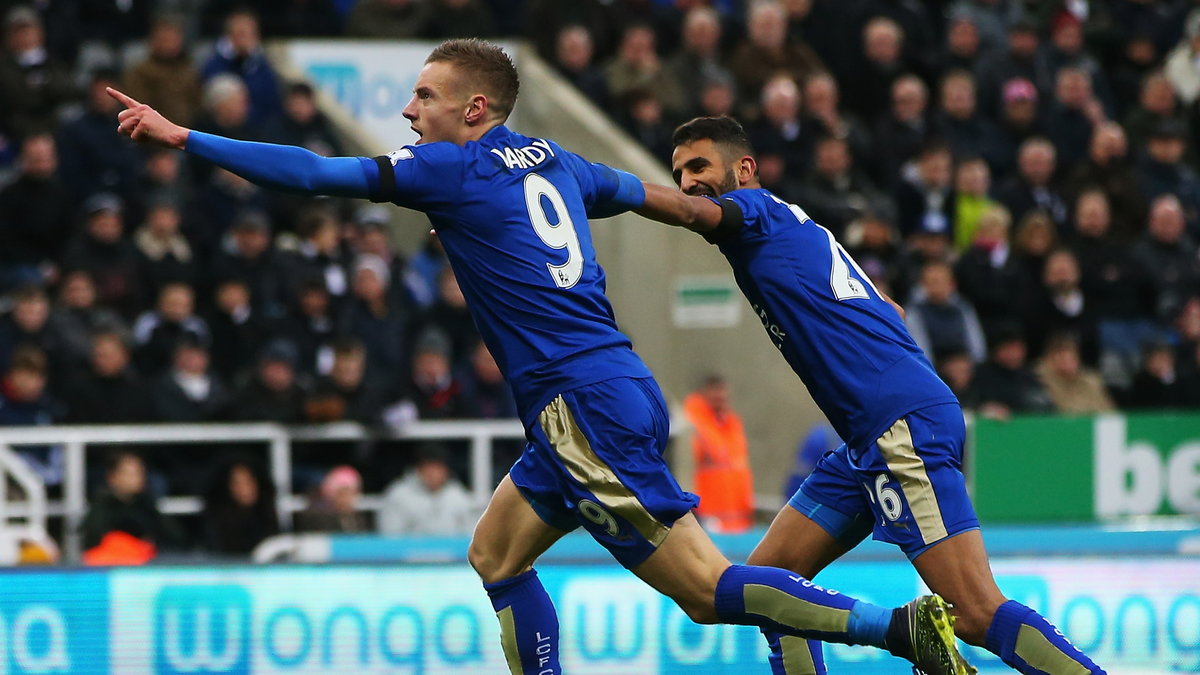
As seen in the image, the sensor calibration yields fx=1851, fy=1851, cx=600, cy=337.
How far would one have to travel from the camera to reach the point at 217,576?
7906 millimetres

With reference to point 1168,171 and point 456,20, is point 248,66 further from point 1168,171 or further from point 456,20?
point 1168,171

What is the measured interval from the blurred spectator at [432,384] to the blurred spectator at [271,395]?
34.5 inches

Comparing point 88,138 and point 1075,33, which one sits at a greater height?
point 1075,33

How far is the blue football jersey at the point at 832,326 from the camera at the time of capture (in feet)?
19.7

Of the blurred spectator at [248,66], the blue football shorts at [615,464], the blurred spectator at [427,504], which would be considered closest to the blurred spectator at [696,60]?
the blurred spectator at [248,66]

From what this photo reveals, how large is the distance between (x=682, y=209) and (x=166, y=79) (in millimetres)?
8186

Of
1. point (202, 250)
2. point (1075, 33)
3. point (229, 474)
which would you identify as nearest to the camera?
point (229, 474)

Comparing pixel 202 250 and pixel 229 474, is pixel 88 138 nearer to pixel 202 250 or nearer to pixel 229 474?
pixel 202 250

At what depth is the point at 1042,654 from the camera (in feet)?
18.7

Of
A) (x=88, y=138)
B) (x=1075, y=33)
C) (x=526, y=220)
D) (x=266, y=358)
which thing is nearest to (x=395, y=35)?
(x=88, y=138)

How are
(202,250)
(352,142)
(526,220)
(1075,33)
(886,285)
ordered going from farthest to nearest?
(1075,33) → (352,142) → (886,285) → (202,250) → (526,220)

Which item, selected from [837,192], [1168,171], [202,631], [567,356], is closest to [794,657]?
[567,356]

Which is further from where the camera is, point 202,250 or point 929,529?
point 202,250

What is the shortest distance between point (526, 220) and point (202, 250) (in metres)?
7.08
